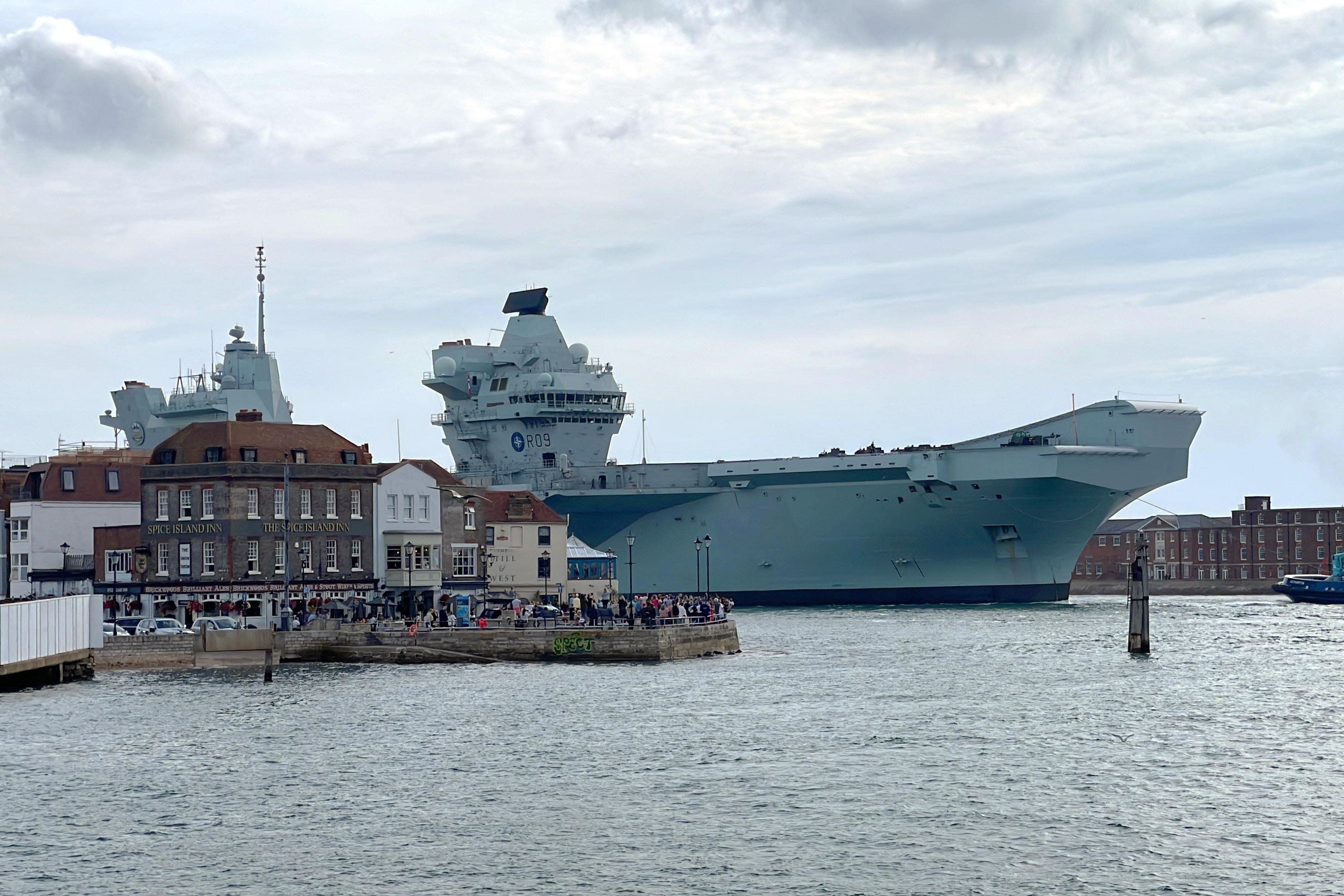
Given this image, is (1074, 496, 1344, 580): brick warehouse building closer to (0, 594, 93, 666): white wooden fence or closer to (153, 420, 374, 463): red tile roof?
(153, 420, 374, 463): red tile roof

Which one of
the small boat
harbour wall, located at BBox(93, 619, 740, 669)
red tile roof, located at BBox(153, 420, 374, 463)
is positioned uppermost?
red tile roof, located at BBox(153, 420, 374, 463)

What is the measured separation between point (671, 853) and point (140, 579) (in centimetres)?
4571

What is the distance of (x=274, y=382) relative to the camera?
11500 cm

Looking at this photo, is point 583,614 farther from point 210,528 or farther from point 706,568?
point 706,568

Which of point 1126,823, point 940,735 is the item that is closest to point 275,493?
point 940,735

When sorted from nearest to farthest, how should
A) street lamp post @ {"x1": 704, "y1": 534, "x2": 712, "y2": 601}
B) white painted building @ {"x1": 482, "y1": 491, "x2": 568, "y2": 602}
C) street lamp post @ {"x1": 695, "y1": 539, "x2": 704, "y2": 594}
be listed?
white painted building @ {"x1": 482, "y1": 491, "x2": 568, "y2": 602}, street lamp post @ {"x1": 704, "y1": 534, "x2": 712, "y2": 601}, street lamp post @ {"x1": 695, "y1": 539, "x2": 704, "y2": 594}

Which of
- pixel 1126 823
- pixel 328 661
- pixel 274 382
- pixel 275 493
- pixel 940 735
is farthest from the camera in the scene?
pixel 274 382

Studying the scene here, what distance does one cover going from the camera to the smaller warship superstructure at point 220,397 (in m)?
112

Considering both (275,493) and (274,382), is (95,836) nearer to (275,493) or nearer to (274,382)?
(275,493)

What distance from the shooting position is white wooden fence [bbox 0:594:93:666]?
50500 millimetres

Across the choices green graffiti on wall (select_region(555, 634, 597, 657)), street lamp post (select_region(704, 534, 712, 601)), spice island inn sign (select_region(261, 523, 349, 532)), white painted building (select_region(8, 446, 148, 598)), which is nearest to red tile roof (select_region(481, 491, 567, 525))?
street lamp post (select_region(704, 534, 712, 601))

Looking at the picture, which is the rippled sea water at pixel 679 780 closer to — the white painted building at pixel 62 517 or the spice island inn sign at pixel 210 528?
the spice island inn sign at pixel 210 528

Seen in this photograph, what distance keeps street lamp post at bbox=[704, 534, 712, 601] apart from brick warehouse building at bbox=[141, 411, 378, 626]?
15.9 metres

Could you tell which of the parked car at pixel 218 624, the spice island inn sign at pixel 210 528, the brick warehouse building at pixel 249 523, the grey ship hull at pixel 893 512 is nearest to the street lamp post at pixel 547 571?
the brick warehouse building at pixel 249 523
